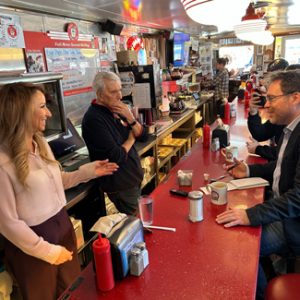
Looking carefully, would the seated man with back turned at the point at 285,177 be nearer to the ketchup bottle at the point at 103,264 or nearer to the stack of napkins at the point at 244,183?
the stack of napkins at the point at 244,183

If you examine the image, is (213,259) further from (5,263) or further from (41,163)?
(5,263)

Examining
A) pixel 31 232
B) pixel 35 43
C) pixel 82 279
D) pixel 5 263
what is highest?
pixel 35 43

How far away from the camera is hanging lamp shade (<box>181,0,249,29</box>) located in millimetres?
1190

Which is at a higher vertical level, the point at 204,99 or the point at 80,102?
the point at 80,102

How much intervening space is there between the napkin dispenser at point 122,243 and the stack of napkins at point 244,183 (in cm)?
80

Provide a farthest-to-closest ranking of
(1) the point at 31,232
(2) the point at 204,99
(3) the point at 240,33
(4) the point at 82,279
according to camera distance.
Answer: (2) the point at 204,99 < (3) the point at 240,33 < (1) the point at 31,232 < (4) the point at 82,279

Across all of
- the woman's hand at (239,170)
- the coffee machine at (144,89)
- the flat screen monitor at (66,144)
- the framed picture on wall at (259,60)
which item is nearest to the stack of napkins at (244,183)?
the woman's hand at (239,170)

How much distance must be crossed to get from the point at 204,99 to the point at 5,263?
17.9 feet

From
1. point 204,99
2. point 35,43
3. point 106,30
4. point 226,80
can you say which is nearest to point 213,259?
point 35,43

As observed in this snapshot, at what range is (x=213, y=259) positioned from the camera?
1263 mm

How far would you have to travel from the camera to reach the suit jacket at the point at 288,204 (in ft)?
5.01

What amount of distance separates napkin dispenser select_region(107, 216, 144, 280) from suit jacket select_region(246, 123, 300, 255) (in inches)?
26.3

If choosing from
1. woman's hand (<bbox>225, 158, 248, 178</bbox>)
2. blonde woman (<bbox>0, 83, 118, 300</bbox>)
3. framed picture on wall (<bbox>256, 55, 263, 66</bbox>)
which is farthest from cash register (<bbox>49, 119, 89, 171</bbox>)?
framed picture on wall (<bbox>256, 55, 263, 66</bbox>)

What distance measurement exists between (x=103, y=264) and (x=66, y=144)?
1.58 metres
